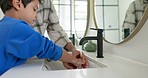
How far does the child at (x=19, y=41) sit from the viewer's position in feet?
2.28

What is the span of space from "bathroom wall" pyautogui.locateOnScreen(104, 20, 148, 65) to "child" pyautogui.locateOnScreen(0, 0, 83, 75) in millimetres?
353

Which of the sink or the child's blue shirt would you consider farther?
the sink

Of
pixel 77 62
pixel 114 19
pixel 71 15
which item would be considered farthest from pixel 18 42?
pixel 71 15

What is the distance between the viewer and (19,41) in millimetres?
687

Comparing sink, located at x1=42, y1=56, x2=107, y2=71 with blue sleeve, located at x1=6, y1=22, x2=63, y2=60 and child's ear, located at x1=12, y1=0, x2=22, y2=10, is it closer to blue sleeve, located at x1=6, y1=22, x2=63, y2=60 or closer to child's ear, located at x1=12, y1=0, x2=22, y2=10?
blue sleeve, located at x1=6, y1=22, x2=63, y2=60

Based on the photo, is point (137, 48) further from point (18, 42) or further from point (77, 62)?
point (18, 42)

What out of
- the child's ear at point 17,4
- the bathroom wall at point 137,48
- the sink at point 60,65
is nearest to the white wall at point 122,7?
the bathroom wall at point 137,48

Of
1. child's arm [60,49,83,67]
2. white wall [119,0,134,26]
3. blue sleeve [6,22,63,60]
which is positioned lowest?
child's arm [60,49,83,67]

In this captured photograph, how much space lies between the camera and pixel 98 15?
144cm

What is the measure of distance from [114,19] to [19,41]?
2.12 feet

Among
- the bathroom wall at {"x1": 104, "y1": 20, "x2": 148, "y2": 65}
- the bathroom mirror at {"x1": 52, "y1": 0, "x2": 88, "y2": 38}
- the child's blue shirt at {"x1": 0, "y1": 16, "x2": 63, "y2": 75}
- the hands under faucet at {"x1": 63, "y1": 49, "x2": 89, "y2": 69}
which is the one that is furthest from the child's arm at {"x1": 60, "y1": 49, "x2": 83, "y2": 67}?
the bathroom mirror at {"x1": 52, "y1": 0, "x2": 88, "y2": 38}

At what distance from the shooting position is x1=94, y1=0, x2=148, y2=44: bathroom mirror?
0.94 metres

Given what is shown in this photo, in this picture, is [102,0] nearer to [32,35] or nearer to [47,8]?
[47,8]

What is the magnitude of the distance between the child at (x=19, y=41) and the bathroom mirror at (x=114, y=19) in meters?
0.37
